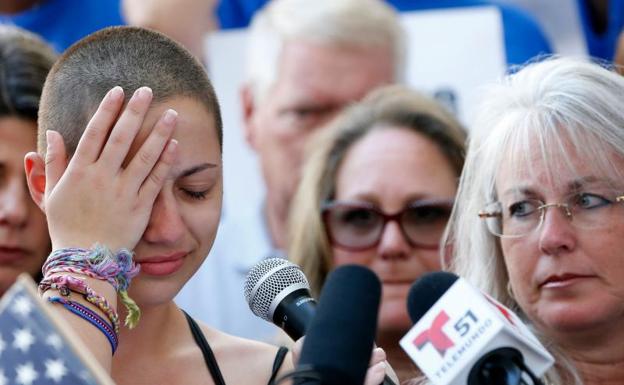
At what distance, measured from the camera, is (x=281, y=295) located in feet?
9.04

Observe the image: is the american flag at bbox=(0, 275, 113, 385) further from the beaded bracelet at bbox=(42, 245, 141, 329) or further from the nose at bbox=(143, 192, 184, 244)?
the nose at bbox=(143, 192, 184, 244)

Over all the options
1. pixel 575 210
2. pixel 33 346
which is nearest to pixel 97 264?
pixel 33 346

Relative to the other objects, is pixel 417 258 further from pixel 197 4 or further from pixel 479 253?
pixel 197 4

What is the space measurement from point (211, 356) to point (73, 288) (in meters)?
0.58

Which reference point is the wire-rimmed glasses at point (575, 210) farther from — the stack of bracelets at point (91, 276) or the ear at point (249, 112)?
the ear at point (249, 112)

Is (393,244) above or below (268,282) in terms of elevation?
below

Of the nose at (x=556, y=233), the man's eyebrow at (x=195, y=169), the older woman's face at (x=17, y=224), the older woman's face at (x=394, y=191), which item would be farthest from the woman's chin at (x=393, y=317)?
the man's eyebrow at (x=195, y=169)

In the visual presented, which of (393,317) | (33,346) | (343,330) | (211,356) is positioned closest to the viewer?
(343,330)

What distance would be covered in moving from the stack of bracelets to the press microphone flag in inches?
26.9

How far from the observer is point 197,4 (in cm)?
602

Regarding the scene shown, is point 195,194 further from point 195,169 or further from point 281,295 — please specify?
point 281,295

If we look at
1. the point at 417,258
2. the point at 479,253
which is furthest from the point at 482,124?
the point at 417,258

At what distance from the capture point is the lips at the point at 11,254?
3.87 m

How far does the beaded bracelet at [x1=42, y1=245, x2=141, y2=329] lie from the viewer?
2.69 metres
